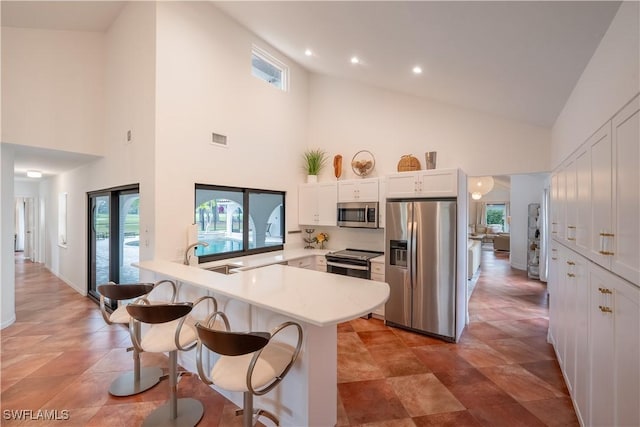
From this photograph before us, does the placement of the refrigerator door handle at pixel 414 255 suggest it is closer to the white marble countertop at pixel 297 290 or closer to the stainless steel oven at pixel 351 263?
the stainless steel oven at pixel 351 263

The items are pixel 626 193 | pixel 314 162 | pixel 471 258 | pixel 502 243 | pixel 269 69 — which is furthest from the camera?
pixel 502 243

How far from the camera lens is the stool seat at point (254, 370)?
1.58 metres

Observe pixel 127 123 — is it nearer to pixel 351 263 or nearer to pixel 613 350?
pixel 351 263

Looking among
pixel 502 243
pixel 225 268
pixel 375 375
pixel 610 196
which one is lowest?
pixel 375 375

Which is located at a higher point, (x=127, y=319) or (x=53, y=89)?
(x=53, y=89)

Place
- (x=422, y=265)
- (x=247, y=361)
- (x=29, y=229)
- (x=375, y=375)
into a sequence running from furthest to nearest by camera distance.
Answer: (x=29, y=229)
(x=422, y=265)
(x=375, y=375)
(x=247, y=361)

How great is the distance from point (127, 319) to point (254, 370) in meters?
1.56

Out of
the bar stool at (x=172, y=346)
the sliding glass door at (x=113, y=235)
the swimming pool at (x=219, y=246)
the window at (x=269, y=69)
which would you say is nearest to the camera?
the bar stool at (x=172, y=346)

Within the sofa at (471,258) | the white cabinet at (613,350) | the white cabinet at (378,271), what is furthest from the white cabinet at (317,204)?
the white cabinet at (613,350)

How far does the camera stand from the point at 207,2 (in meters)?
3.81

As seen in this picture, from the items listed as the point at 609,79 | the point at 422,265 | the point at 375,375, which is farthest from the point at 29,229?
the point at 609,79

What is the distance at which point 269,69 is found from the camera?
5.00 m

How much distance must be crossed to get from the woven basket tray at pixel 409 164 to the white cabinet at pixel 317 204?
4.03 feet

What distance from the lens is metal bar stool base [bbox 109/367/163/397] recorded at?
252cm
